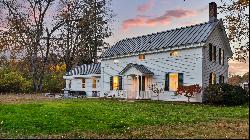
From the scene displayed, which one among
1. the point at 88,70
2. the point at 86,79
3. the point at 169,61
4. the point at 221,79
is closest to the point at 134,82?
the point at 169,61

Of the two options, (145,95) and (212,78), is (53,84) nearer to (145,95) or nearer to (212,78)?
(145,95)

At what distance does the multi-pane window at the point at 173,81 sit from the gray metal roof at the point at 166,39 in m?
2.78

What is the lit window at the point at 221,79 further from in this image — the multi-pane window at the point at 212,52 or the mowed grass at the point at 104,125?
the mowed grass at the point at 104,125

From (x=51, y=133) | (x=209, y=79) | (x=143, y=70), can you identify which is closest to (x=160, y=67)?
(x=143, y=70)

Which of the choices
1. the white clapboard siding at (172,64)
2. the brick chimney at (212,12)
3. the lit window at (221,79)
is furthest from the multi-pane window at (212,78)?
the brick chimney at (212,12)

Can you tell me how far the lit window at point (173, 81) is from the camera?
3553cm

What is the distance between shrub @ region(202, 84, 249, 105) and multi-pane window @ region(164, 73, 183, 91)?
3630 mm

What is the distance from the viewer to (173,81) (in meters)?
35.9

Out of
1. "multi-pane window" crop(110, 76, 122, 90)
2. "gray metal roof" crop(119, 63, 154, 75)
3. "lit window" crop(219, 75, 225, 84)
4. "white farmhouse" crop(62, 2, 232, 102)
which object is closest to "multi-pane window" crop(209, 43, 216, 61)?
"white farmhouse" crop(62, 2, 232, 102)

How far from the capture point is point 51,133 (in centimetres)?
1550

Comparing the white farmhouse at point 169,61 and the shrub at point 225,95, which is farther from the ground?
the white farmhouse at point 169,61

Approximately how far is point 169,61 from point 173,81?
6.30 feet

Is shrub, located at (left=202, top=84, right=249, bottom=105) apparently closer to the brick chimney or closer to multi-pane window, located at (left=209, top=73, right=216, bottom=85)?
multi-pane window, located at (left=209, top=73, right=216, bottom=85)

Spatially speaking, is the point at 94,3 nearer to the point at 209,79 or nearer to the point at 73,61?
the point at 73,61
